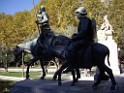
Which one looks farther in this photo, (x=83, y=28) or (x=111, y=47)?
(x=111, y=47)

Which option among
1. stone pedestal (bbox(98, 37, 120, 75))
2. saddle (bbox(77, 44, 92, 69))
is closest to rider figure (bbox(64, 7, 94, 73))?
saddle (bbox(77, 44, 92, 69))

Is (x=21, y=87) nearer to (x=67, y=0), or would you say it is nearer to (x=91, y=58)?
(x=91, y=58)

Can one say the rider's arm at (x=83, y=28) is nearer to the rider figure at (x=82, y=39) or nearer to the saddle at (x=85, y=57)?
the rider figure at (x=82, y=39)

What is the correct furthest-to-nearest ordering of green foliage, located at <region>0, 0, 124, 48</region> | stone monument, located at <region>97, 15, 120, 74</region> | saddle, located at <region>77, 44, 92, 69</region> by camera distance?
green foliage, located at <region>0, 0, 124, 48</region> < stone monument, located at <region>97, 15, 120, 74</region> < saddle, located at <region>77, 44, 92, 69</region>

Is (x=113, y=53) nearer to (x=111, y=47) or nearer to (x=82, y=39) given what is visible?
(x=111, y=47)

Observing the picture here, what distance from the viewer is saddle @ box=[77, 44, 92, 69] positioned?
28.5 feet

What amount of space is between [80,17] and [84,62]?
150 centimetres

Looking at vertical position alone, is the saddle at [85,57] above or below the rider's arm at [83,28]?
below

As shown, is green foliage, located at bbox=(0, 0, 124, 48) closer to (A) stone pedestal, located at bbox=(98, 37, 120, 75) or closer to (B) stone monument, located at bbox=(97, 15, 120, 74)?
(B) stone monument, located at bbox=(97, 15, 120, 74)

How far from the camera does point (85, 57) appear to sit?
8.75 meters

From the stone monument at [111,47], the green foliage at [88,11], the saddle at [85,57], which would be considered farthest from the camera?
the green foliage at [88,11]

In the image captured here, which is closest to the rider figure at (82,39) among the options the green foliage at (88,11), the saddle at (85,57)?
the saddle at (85,57)

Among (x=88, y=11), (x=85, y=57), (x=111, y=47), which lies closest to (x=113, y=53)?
(x=111, y=47)

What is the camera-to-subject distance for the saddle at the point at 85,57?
867cm
